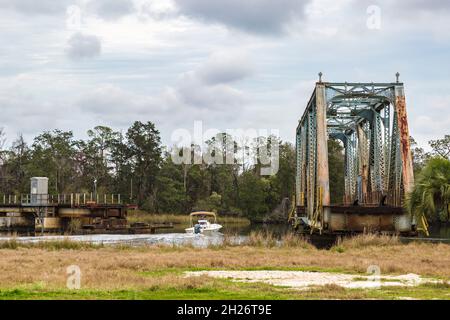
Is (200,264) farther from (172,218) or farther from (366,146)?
(172,218)

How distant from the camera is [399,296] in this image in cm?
1333

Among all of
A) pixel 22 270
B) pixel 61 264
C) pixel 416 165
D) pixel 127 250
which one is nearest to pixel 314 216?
pixel 127 250

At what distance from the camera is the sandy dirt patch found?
620 inches

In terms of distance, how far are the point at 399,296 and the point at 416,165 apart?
3378 inches

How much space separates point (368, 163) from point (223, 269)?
76.0ft

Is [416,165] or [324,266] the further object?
[416,165]

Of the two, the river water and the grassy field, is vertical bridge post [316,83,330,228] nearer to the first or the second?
the river water

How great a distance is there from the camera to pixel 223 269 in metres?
20.1

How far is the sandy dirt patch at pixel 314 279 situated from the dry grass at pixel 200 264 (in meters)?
1.14

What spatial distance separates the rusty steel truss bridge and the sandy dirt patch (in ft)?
27.9

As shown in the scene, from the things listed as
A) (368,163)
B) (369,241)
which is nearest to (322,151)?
(369,241)

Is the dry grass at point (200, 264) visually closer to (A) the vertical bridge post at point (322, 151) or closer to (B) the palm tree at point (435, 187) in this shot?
(B) the palm tree at point (435, 187)
